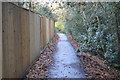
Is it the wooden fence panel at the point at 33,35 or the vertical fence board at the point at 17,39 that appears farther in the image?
the wooden fence panel at the point at 33,35

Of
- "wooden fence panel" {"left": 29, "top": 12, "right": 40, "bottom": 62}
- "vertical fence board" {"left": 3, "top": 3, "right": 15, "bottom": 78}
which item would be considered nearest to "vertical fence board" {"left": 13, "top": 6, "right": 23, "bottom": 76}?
"vertical fence board" {"left": 3, "top": 3, "right": 15, "bottom": 78}

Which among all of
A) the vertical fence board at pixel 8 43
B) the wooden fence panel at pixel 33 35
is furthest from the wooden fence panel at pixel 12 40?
the wooden fence panel at pixel 33 35

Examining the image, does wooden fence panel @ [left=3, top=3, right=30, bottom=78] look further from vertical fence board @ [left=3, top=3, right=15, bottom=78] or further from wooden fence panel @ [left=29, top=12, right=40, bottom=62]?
wooden fence panel @ [left=29, top=12, right=40, bottom=62]

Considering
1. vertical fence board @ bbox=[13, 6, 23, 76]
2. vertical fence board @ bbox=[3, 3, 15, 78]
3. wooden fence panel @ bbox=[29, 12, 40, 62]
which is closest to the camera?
vertical fence board @ bbox=[3, 3, 15, 78]

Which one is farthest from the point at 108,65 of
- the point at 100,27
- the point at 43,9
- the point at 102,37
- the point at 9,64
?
the point at 43,9

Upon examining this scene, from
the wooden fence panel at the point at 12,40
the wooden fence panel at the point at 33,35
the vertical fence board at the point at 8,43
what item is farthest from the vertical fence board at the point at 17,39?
the wooden fence panel at the point at 33,35

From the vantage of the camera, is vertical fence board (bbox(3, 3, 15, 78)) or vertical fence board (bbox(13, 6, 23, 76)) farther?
vertical fence board (bbox(13, 6, 23, 76))

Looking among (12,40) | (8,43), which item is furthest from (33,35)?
(8,43)

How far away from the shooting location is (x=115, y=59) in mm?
6262

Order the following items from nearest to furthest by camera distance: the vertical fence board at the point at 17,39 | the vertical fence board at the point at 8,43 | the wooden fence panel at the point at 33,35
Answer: the vertical fence board at the point at 8,43 < the vertical fence board at the point at 17,39 < the wooden fence panel at the point at 33,35

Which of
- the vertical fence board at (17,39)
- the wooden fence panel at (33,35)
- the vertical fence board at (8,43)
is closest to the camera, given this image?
the vertical fence board at (8,43)

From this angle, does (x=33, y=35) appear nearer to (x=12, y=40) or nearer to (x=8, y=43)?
(x=12, y=40)

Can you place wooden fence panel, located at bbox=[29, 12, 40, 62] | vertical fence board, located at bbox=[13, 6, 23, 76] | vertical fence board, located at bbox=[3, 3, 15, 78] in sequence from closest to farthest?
vertical fence board, located at bbox=[3, 3, 15, 78] < vertical fence board, located at bbox=[13, 6, 23, 76] < wooden fence panel, located at bbox=[29, 12, 40, 62]

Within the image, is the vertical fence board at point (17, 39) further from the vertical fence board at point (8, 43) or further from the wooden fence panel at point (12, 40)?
the vertical fence board at point (8, 43)
